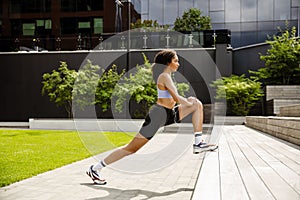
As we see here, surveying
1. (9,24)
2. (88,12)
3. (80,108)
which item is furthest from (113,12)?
(80,108)

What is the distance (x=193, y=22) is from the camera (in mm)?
28125

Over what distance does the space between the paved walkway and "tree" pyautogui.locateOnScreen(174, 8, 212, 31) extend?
22.3 metres

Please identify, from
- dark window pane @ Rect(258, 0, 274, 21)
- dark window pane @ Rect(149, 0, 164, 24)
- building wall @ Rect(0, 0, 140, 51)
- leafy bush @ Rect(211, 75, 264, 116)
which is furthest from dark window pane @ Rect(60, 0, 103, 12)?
leafy bush @ Rect(211, 75, 264, 116)

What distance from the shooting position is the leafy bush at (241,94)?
61.0 feet

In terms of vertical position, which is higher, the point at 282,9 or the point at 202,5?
the point at 202,5

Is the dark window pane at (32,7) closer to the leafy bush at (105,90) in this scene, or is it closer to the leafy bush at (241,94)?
the leafy bush at (105,90)

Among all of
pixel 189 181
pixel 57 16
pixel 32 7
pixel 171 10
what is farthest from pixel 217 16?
pixel 189 181

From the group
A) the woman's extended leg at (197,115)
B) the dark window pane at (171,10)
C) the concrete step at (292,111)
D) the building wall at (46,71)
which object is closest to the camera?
the woman's extended leg at (197,115)

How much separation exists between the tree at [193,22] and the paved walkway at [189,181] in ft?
73.2

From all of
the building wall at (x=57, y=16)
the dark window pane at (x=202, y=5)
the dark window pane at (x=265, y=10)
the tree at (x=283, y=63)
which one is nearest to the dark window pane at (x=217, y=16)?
the dark window pane at (x=202, y=5)

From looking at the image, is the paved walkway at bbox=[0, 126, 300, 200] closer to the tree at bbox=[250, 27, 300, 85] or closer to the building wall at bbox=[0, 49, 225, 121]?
the tree at bbox=[250, 27, 300, 85]

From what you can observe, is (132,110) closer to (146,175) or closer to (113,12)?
(113,12)

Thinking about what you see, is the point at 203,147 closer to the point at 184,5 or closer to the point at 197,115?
the point at 197,115

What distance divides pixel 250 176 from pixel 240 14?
27111mm
